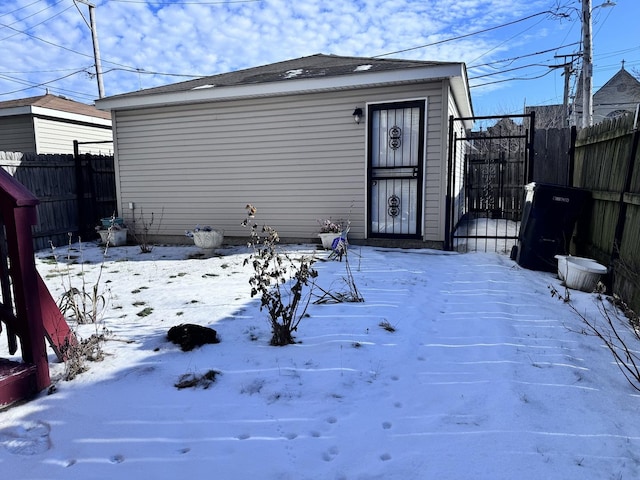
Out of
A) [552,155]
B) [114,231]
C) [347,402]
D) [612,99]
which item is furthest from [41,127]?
[612,99]

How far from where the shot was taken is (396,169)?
652cm

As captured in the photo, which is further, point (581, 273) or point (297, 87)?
point (297, 87)

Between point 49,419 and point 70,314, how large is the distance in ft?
5.87

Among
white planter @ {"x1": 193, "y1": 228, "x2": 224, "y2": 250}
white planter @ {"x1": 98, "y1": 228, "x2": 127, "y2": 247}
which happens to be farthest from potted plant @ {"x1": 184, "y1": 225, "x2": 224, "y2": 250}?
white planter @ {"x1": 98, "y1": 228, "x2": 127, "y2": 247}

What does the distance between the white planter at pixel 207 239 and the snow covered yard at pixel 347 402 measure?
2955 millimetres

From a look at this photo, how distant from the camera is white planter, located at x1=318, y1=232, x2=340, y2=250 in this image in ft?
20.9

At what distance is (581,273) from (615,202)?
84 cm

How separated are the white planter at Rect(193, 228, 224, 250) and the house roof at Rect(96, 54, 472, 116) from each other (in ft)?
7.83

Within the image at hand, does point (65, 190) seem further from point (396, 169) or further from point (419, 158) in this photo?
point (419, 158)

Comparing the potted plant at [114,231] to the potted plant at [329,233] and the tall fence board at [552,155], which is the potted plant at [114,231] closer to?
the potted plant at [329,233]

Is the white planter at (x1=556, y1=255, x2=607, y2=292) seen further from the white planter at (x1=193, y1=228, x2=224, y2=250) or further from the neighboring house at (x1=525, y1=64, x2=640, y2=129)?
the neighboring house at (x1=525, y1=64, x2=640, y2=129)

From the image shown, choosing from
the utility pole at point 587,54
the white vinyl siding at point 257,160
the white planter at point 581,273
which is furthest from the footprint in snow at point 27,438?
the utility pole at point 587,54

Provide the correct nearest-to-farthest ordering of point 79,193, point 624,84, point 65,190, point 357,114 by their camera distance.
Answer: point 357,114 → point 65,190 → point 79,193 → point 624,84

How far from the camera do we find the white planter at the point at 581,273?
13.6ft
